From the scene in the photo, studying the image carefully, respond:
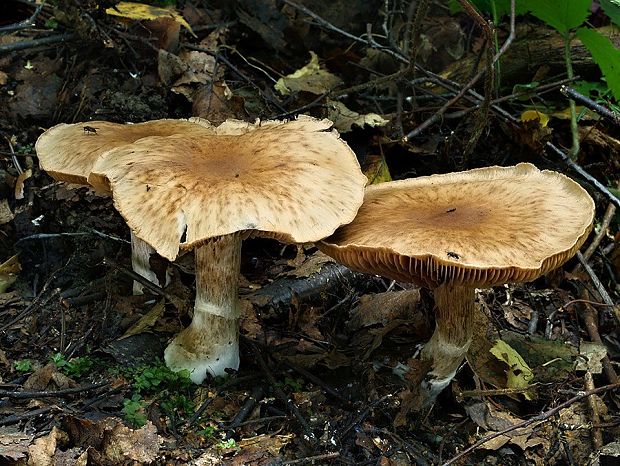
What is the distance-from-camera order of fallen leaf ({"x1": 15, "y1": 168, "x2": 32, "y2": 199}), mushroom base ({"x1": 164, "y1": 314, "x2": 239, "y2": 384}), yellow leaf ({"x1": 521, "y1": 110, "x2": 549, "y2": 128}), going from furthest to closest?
yellow leaf ({"x1": 521, "y1": 110, "x2": 549, "y2": 128}) → fallen leaf ({"x1": 15, "y1": 168, "x2": 32, "y2": 199}) → mushroom base ({"x1": 164, "y1": 314, "x2": 239, "y2": 384})

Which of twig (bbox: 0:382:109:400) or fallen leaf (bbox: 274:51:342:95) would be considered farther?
fallen leaf (bbox: 274:51:342:95)

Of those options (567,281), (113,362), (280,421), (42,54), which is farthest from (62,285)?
(567,281)

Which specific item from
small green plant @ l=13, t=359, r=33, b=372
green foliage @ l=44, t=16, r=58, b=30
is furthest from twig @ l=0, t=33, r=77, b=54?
small green plant @ l=13, t=359, r=33, b=372

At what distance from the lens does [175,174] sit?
2.59m

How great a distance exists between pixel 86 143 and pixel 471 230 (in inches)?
73.1

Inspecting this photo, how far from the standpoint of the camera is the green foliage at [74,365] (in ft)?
9.82

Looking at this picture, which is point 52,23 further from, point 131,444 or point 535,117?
point 535,117

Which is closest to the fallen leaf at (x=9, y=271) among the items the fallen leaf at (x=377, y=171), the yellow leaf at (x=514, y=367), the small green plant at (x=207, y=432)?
the small green plant at (x=207, y=432)

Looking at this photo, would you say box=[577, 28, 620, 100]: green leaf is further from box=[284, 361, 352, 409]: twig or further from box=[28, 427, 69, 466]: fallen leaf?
box=[28, 427, 69, 466]: fallen leaf

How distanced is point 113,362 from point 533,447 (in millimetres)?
2115

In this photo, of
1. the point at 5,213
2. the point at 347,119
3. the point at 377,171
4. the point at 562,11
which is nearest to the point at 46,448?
the point at 5,213

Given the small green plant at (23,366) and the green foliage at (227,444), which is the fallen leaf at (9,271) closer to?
the small green plant at (23,366)

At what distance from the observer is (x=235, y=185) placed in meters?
2.52

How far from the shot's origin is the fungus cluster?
2.38 metres
